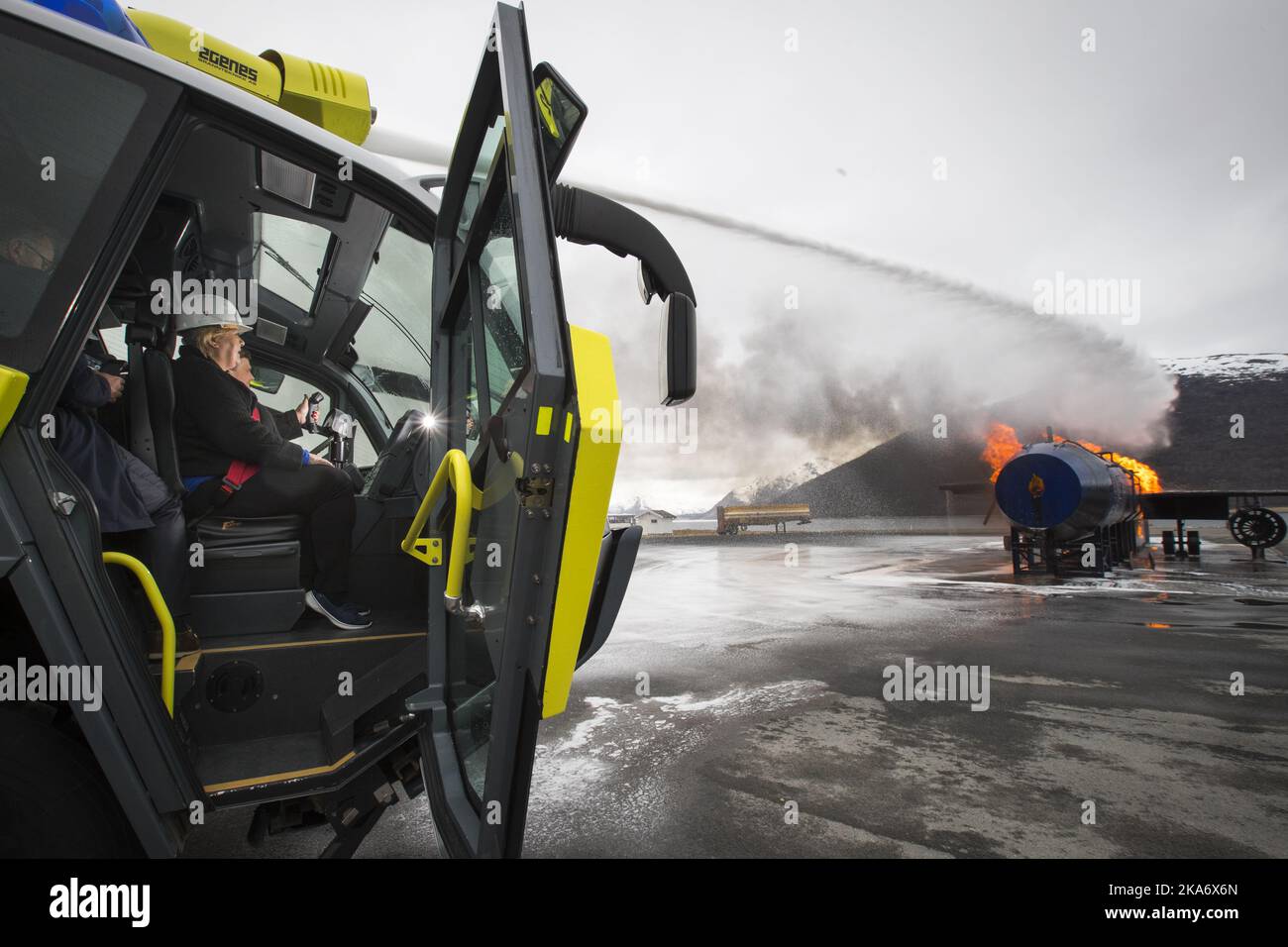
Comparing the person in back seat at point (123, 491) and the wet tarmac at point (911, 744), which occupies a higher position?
the person in back seat at point (123, 491)

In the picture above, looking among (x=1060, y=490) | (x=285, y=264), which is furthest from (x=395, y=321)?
(x=1060, y=490)

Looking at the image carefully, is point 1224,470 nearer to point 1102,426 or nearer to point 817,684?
point 1102,426

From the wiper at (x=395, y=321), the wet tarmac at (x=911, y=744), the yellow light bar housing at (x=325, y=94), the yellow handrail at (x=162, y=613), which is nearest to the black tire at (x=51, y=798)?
the yellow handrail at (x=162, y=613)

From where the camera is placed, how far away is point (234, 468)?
105 inches

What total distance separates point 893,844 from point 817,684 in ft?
Result: 8.20

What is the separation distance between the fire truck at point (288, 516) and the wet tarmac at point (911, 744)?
946 mm

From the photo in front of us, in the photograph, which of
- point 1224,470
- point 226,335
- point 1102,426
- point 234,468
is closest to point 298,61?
point 226,335

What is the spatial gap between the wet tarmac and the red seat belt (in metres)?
1.65

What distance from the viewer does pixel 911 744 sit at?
157 inches

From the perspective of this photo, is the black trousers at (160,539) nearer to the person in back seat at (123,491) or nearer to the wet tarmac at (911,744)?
the person in back seat at (123,491)

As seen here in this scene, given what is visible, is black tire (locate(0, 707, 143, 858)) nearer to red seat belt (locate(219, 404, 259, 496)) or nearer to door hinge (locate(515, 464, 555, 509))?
red seat belt (locate(219, 404, 259, 496))

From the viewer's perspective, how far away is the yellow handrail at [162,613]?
192cm

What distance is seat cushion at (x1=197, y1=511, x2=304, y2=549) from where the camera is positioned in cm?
252

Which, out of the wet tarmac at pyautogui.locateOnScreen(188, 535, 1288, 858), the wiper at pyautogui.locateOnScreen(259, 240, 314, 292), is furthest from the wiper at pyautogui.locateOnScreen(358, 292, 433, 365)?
the wet tarmac at pyautogui.locateOnScreen(188, 535, 1288, 858)
